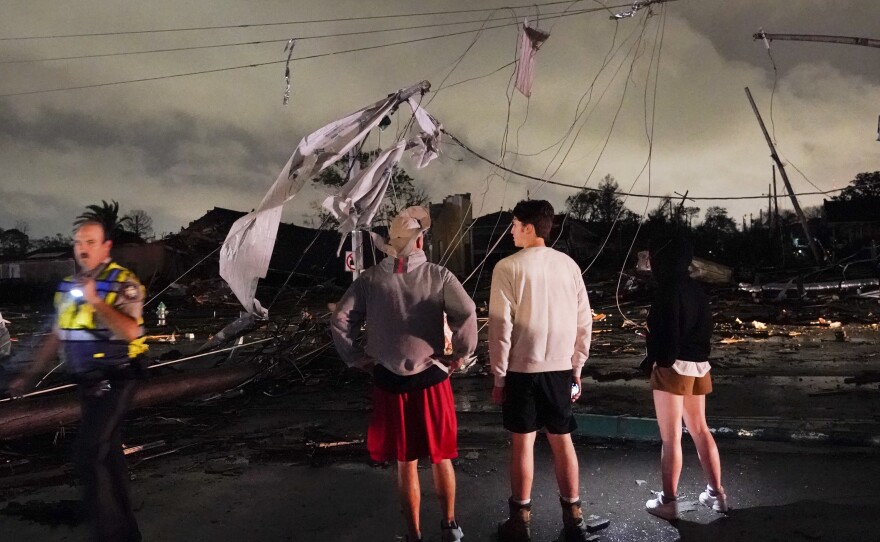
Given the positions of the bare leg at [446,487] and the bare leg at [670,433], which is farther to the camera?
the bare leg at [670,433]

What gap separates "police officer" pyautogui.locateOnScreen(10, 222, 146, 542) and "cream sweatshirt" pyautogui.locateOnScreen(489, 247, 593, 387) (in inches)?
76.8

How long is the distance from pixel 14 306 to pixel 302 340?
3025cm

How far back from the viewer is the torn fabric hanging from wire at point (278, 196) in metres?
6.25

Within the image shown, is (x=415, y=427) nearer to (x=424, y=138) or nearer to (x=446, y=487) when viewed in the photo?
(x=446, y=487)

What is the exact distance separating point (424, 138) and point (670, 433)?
4.81m

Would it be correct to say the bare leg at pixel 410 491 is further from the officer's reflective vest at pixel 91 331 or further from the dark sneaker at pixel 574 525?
the officer's reflective vest at pixel 91 331

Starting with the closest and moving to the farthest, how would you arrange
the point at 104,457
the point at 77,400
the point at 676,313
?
the point at 104,457 < the point at 676,313 < the point at 77,400

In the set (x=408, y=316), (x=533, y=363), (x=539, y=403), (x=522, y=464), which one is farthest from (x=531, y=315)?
(x=522, y=464)

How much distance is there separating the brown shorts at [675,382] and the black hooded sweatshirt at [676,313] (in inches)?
3.0

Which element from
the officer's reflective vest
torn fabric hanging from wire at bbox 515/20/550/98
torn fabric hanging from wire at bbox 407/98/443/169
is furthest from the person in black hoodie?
torn fabric hanging from wire at bbox 515/20/550/98

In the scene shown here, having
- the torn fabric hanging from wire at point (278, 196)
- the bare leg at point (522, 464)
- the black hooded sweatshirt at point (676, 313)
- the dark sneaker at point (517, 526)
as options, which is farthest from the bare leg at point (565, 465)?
the torn fabric hanging from wire at point (278, 196)

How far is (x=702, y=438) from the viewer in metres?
3.63

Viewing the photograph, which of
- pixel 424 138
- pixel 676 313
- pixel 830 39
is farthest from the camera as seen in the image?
pixel 830 39

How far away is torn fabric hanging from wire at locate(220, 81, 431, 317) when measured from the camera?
625cm
